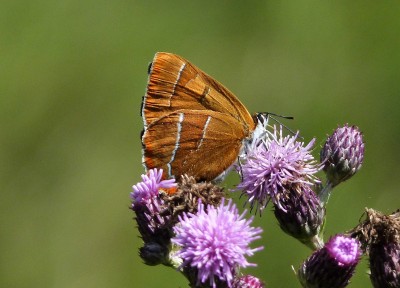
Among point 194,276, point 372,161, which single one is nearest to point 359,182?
point 372,161

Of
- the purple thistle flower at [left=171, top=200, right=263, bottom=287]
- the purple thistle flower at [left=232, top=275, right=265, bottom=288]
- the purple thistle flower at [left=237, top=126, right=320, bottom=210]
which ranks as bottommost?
the purple thistle flower at [left=232, top=275, right=265, bottom=288]

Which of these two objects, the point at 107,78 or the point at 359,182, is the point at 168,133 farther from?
the point at 107,78

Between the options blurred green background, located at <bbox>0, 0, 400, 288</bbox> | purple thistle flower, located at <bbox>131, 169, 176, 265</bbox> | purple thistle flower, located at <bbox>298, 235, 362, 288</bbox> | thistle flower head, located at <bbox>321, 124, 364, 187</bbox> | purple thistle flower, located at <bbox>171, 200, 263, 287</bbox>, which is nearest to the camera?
purple thistle flower, located at <bbox>171, 200, 263, 287</bbox>

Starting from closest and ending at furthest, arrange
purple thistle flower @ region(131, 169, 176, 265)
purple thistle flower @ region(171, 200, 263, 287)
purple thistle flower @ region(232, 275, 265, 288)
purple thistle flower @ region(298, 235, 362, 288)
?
purple thistle flower @ region(171, 200, 263, 287) < purple thistle flower @ region(232, 275, 265, 288) < purple thistle flower @ region(298, 235, 362, 288) < purple thistle flower @ region(131, 169, 176, 265)

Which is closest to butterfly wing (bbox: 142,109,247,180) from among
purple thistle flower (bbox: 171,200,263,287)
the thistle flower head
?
the thistle flower head

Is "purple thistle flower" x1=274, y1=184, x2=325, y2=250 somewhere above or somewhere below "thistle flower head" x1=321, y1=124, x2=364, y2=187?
below

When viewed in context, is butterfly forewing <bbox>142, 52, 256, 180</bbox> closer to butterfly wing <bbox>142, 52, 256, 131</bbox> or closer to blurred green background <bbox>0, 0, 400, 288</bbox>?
butterfly wing <bbox>142, 52, 256, 131</bbox>
